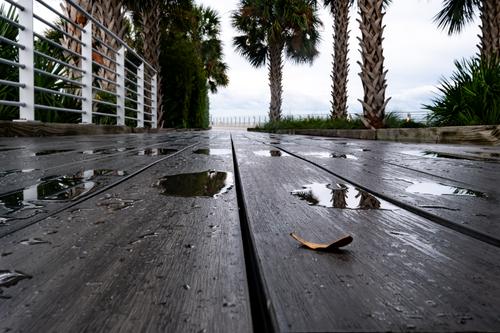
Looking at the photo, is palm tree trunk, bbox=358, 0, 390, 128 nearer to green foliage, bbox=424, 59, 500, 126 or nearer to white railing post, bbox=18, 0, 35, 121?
green foliage, bbox=424, 59, 500, 126

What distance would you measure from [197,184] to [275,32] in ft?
45.9

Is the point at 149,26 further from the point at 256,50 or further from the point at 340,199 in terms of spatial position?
the point at 340,199

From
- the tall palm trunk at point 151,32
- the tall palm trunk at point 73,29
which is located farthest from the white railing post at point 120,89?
the tall palm trunk at point 151,32

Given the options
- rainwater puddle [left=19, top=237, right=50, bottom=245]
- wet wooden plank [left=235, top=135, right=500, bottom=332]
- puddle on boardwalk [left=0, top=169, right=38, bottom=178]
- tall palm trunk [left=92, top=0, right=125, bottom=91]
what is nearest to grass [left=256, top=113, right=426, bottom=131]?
tall palm trunk [left=92, top=0, right=125, bottom=91]

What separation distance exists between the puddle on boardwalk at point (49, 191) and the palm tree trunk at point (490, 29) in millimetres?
7790

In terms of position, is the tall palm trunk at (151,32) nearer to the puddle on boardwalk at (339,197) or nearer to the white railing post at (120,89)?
the white railing post at (120,89)

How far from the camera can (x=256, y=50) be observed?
55.4 ft

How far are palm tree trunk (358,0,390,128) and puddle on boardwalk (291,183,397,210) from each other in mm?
5611

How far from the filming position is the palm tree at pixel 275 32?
547 inches

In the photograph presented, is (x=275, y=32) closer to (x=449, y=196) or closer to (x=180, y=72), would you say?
(x=180, y=72)

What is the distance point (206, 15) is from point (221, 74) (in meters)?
5.33

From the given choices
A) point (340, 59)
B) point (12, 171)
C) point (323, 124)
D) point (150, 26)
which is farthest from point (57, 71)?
point (340, 59)

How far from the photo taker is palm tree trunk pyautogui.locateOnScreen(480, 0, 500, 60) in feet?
23.2

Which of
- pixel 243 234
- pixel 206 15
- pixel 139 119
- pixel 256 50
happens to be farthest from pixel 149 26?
pixel 206 15
